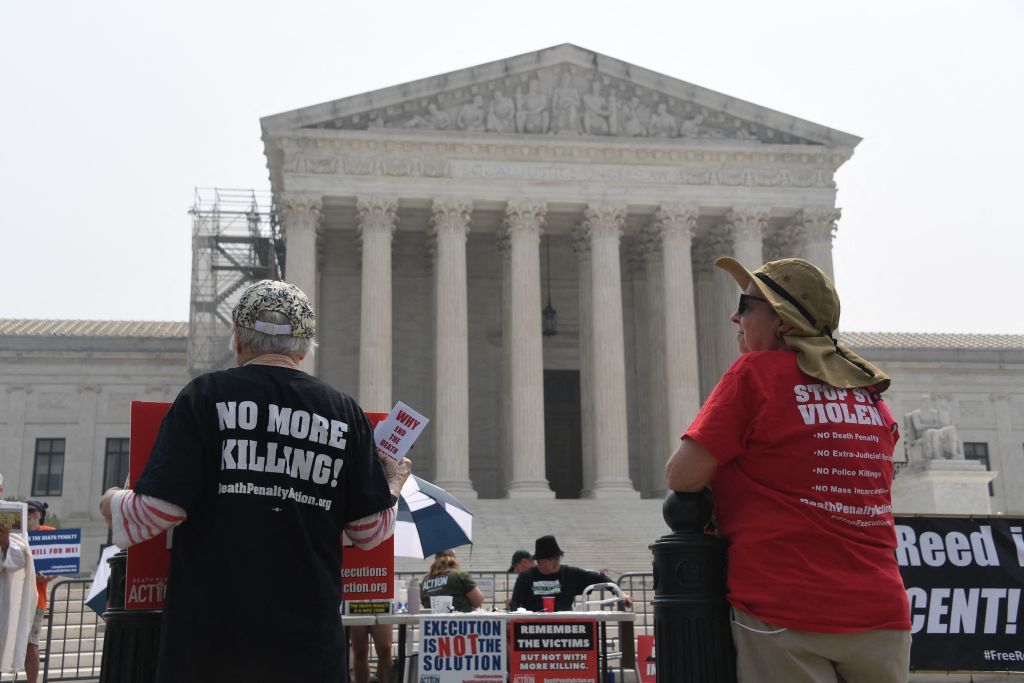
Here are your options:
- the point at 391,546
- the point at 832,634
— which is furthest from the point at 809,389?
the point at 391,546

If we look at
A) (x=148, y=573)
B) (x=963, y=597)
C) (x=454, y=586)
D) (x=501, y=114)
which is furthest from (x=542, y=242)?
(x=148, y=573)

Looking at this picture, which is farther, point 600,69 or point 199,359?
point 199,359

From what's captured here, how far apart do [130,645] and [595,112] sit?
34.3m

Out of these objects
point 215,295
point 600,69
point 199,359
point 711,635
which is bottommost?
point 711,635

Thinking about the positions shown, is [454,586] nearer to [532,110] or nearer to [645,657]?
[645,657]

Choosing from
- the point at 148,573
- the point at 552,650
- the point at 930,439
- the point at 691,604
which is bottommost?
the point at 552,650

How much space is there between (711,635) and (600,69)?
3506cm

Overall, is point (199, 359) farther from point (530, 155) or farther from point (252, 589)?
point (252, 589)

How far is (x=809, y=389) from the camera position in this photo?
4.14 metres

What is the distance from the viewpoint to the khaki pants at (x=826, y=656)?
150 inches

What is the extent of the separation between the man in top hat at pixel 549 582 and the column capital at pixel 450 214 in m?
24.2

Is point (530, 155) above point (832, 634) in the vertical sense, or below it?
above

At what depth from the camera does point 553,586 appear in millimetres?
12148

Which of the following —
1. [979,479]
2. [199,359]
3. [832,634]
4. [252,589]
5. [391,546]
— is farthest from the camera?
[199,359]
